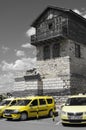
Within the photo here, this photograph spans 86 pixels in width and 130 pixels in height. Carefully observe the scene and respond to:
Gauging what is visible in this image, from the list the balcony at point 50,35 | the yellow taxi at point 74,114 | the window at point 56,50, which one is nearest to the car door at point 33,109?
the yellow taxi at point 74,114

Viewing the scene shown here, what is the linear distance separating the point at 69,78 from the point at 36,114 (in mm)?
16947

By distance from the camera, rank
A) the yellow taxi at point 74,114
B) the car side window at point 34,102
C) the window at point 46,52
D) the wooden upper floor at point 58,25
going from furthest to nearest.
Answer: the window at point 46,52 < the wooden upper floor at point 58,25 < the car side window at point 34,102 < the yellow taxi at point 74,114

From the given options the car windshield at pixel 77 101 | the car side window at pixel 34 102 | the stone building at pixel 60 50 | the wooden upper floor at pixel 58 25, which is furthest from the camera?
the wooden upper floor at pixel 58 25

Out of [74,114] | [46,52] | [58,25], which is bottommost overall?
[74,114]

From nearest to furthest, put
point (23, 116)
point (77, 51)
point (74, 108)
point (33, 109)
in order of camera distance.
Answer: point (74, 108)
point (23, 116)
point (33, 109)
point (77, 51)

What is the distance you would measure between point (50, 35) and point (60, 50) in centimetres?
241

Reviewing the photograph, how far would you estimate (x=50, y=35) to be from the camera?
1555 inches

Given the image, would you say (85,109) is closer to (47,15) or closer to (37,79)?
(37,79)

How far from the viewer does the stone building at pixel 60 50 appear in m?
38.8

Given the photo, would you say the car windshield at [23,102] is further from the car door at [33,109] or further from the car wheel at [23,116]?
the car wheel at [23,116]

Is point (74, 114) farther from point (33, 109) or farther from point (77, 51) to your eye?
point (77, 51)

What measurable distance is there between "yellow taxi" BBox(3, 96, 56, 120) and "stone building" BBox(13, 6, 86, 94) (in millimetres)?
14868

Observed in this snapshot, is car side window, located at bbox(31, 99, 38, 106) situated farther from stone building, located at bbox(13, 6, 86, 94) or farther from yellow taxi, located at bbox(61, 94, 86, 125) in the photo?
stone building, located at bbox(13, 6, 86, 94)

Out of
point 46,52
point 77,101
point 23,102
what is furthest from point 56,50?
point 77,101
